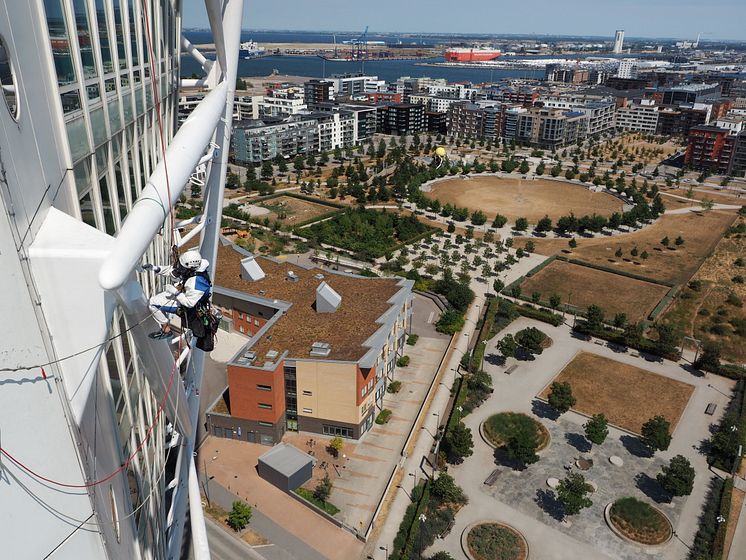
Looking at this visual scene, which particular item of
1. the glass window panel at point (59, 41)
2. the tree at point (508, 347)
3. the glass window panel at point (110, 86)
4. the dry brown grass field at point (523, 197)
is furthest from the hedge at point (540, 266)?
the glass window panel at point (59, 41)

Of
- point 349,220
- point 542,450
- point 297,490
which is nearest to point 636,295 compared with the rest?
point 542,450

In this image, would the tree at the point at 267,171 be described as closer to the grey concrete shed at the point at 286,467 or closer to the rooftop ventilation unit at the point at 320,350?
the rooftop ventilation unit at the point at 320,350

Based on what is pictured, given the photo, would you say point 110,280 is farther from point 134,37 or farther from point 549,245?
point 549,245

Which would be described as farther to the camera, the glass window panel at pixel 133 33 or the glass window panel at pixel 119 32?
the glass window panel at pixel 133 33

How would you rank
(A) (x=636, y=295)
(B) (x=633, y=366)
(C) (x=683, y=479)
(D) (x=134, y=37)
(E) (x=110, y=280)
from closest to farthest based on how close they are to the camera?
(E) (x=110, y=280), (D) (x=134, y=37), (C) (x=683, y=479), (B) (x=633, y=366), (A) (x=636, y=295)

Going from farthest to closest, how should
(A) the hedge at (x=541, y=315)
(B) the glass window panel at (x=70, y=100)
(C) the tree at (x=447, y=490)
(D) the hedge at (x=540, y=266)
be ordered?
1. (D) the hedge at (x=540, y=266)
2. (A) the hedge at (x=541, y=315)
3. (C) the tree at (x=447, y=490)
4. (B) the glass window panel at (x=70, y=100)

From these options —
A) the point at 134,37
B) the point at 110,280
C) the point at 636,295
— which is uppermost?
the point at 134,37

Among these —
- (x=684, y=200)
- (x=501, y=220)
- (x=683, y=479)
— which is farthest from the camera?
(x=684, y=200)

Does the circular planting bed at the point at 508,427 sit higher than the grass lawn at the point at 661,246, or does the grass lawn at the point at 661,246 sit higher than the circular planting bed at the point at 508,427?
the circular planting bed at the point at 508,427

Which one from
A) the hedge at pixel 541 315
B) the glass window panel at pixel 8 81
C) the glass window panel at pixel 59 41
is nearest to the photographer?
the glass window panel at pixel 8 81
